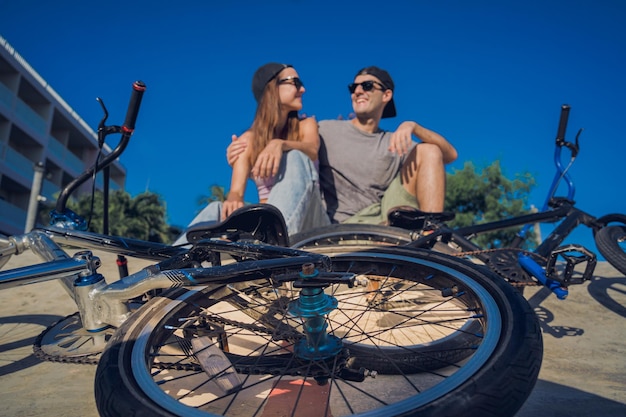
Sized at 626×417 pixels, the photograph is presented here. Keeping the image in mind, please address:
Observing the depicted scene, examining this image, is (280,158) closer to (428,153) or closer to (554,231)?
(428,153)

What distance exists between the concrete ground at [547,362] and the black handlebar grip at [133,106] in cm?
135

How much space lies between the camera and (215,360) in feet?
4.93

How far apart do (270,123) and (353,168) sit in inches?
47.3

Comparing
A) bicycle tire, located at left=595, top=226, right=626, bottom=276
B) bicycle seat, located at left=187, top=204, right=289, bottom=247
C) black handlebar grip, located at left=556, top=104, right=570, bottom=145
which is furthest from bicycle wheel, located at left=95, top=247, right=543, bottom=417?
black handlebar grip, located at left=556, top=104, right=570, bottom=145

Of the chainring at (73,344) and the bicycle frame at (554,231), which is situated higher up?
the bicycle frame at (554,231)

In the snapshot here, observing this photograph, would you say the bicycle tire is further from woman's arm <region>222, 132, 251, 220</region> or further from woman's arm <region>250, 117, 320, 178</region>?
woman's arm <region>222, 132, 251, 220</region>

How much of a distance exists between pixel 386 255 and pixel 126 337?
1107 mm

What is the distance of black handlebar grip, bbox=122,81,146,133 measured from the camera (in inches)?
87.4

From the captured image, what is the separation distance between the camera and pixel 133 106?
230 centimetres

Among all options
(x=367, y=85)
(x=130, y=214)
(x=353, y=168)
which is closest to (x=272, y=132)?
(x=353, y=168)

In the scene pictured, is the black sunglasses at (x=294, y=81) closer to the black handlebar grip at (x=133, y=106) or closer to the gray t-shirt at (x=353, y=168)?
the gray t-shirt at (x=353, y=168)

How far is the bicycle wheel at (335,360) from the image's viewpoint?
1.07 meters

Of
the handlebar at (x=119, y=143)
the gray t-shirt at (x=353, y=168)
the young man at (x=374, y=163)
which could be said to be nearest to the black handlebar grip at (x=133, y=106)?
the handlebar at (x=119, y=143)

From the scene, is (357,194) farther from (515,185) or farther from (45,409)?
(515,185)
